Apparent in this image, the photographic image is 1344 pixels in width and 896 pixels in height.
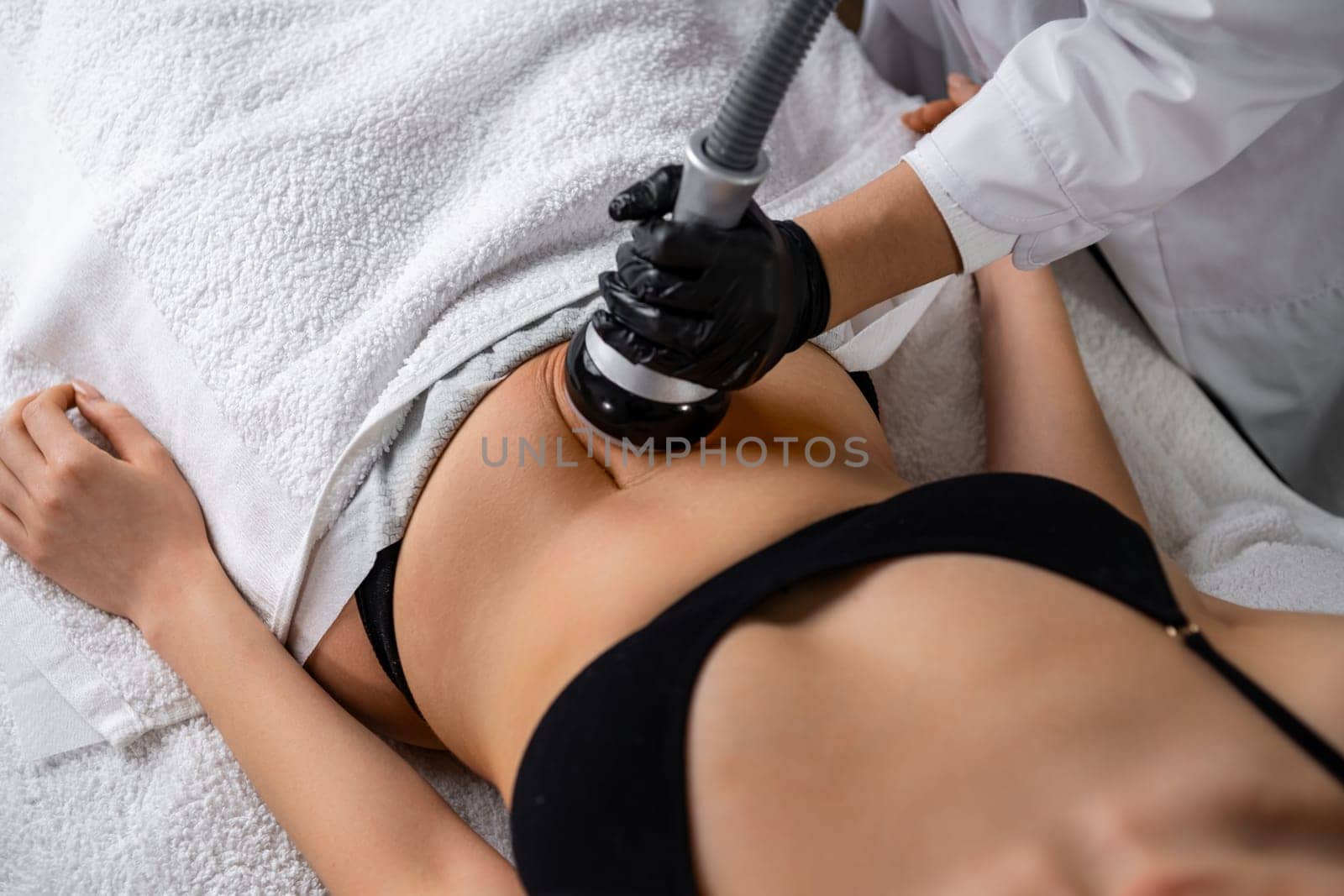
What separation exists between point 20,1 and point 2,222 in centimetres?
21

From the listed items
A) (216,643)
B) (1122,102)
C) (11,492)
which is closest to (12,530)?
(11,492)

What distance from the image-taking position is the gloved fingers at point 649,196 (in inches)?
25.1

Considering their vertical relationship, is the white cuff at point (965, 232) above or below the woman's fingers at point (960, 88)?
above

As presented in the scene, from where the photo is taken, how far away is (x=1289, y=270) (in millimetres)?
1055

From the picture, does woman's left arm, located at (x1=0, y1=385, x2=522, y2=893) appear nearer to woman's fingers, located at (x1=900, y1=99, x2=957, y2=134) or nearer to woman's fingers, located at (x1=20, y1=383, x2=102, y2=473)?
woman's fingers, located at (x1=20, y1=383, x2=102, y2=473)

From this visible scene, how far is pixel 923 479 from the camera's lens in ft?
3.45

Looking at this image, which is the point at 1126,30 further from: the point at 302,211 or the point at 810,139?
the point at 302,211

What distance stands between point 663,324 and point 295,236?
36cm

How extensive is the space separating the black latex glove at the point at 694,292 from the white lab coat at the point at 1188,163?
0.24m

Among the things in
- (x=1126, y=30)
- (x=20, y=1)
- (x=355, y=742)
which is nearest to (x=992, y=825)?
(x=355, y=742)

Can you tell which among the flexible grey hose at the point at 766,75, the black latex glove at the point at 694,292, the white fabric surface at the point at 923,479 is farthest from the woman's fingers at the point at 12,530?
the flexible grey hose at the point at 766,75

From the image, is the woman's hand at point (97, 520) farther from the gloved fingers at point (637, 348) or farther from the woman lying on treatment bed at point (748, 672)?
the gloved fingers at point (637, 348)

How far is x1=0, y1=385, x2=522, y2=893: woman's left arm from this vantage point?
2.39 ft

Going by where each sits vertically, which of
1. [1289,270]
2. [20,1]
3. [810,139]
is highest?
[20,1]
